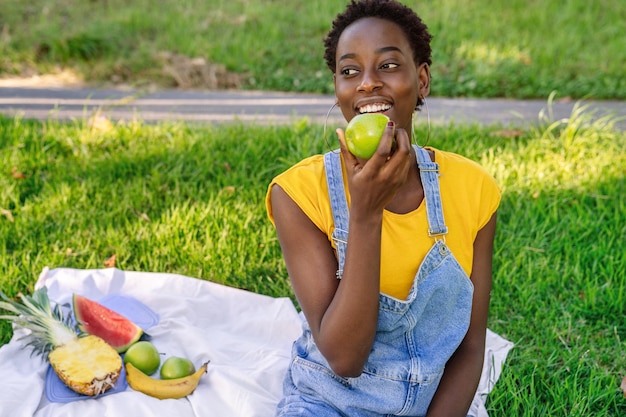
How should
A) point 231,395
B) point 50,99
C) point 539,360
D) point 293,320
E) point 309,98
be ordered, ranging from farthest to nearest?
point 309,98 < point 50,99 < point 293,320 < point 539,360 < point 231,395

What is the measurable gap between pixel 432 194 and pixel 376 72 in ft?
1.44

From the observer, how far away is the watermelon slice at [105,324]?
3.12 metres

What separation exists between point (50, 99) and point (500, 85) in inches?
167

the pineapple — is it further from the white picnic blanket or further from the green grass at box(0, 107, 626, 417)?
the green grass at box(0, 107, 626, 417)

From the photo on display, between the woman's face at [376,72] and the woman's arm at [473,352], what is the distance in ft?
1.67

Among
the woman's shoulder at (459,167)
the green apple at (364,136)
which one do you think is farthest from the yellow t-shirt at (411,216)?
the green apple at (364,136)

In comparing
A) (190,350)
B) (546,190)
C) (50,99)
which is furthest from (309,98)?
(190,350)

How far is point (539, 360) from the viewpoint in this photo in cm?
312

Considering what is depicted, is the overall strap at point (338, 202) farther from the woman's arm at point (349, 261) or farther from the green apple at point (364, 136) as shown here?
the green apple at point (364, 136)

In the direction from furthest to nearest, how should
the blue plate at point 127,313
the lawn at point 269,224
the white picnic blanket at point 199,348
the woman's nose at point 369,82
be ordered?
1. the lawn at point 269,224
2. the blue plate at point 127,313
3. the white picnic blanket at point 199,348
4. the woman's nose at point 369,82

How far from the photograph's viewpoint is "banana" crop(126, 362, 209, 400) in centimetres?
282

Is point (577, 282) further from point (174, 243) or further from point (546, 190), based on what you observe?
point (174, 243)

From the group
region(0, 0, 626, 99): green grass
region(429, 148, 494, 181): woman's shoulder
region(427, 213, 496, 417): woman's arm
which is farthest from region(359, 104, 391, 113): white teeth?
region(0, 0, 626, 99): green grass

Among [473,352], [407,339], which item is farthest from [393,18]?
[473,352]
